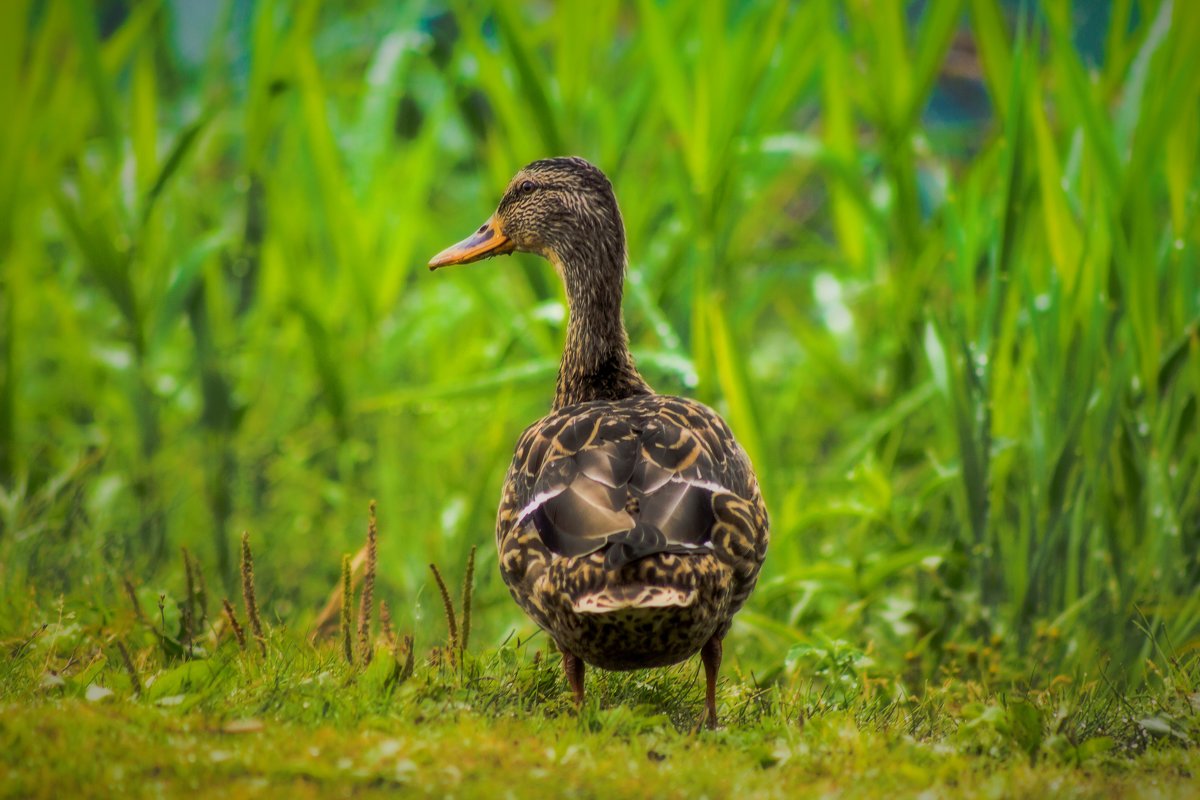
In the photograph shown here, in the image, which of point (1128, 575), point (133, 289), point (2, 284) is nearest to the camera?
point (1128, 575)

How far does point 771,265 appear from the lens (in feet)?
25.3

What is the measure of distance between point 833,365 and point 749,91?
1.43m

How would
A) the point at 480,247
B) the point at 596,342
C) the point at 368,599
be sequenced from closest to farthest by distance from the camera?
the point at 368,599
the point at 596,342
the point at 480,247

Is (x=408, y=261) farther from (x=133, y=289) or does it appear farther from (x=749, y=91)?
(x=749, y=91)

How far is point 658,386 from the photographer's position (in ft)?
20.4

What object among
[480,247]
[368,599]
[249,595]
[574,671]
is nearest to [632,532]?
[574,671]

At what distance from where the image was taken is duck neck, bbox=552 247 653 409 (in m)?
4.71

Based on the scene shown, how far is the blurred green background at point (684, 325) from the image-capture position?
4.90m

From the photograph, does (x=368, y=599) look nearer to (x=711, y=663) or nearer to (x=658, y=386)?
(x=711, y=663)

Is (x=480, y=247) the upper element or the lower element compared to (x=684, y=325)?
upper

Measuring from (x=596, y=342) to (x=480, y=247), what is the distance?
0.61 meters

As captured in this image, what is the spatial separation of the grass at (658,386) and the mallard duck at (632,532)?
9.3 inches

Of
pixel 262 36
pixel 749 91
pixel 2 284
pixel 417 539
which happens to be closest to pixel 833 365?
pixel 749 91

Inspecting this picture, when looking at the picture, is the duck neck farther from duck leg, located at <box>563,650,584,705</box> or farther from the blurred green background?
duck leg, located at <box>563,650,584,705</box>
